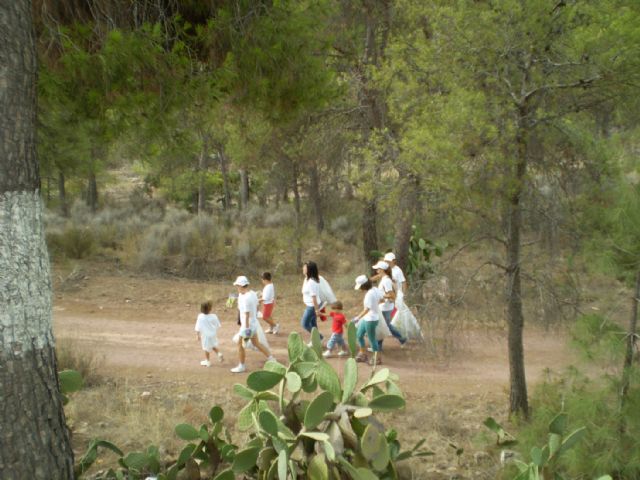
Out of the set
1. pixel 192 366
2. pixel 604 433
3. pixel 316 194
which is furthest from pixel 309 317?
pixel 316 194

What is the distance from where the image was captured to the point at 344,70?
14.0m

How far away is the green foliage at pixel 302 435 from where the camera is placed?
3.59 m

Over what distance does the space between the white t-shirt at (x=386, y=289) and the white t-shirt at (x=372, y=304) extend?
383 mm

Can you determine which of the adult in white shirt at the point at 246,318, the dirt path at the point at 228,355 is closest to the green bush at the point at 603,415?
the dirt path at the point at 228,355

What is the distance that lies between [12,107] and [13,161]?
1.00 feet

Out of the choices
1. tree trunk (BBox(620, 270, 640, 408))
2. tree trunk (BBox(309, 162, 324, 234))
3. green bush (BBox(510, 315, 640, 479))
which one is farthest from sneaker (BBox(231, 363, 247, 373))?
tree trunk (BBox(309, 162, 324, 234))

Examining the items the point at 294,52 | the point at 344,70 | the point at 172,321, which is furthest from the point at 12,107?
the point at 344,70

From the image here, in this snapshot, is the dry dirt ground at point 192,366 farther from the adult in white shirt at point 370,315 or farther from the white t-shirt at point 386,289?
the white t-shirt at point 386,289

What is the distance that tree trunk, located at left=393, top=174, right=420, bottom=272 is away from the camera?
940 centimetres

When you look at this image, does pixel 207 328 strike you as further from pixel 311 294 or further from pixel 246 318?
pixel 311 294

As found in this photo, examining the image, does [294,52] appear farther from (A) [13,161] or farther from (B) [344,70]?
(B) [344,70]

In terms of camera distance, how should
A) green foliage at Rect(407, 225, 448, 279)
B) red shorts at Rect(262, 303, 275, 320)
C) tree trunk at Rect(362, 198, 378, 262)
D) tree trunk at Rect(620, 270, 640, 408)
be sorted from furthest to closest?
tree trunk at Rect(362, 198, 378, 262) → green foliage at Rect(407, 225, 448, 279) → red shorts at Rect(262, 303, 275, 320) → tree trunk at Rect(620, 270, 640, 408)

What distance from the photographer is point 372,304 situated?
999 cm

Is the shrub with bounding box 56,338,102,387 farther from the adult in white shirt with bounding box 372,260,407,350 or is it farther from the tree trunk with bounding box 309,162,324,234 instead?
the tree trunk with bounding box 309,162,324,234
